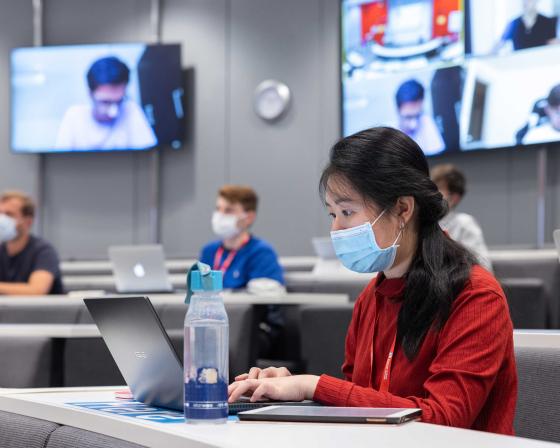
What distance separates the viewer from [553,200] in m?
6.11

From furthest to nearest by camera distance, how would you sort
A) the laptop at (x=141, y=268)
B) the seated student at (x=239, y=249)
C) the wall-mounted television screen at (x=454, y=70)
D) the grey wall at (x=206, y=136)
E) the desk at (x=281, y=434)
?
the grey wall at (x=206, y=136) < the wall-mounted television screen at (x=454, y=70) < the seated student at (x=239, y=249) < the laptop at (x=141, y=268) < the desk at (x=281, y=434)

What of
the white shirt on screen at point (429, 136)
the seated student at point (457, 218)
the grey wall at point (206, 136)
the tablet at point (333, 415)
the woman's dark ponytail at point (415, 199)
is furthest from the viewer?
the grey wall at point (206, 136)

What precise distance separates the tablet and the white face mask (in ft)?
12.3

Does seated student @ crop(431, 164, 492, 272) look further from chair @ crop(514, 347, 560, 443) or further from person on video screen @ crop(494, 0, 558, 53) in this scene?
chair @ crop(514, 347, 560, 443)

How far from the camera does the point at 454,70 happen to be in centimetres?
644

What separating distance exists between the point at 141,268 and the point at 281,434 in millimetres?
3619

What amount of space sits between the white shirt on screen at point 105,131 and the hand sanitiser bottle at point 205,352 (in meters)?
6.69

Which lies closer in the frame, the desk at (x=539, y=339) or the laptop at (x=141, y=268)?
the desk at (x=539, y=339)

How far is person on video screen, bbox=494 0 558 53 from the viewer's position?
5770 mm

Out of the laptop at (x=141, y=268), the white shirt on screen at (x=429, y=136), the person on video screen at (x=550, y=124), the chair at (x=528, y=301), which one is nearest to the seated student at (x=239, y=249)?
the laptop at (x=141, y=268)

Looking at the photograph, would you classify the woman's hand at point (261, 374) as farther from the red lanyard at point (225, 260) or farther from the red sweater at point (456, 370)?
the red lanyard at point (225, 260)

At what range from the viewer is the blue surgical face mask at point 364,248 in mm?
1692

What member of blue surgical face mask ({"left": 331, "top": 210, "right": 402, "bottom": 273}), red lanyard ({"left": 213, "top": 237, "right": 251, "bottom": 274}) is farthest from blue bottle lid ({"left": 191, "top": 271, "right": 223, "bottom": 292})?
red lanyard ({"left": 213, "top": 237, "right": 251, "bottom": 274})

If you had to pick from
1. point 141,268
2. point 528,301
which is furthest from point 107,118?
point 528,301
